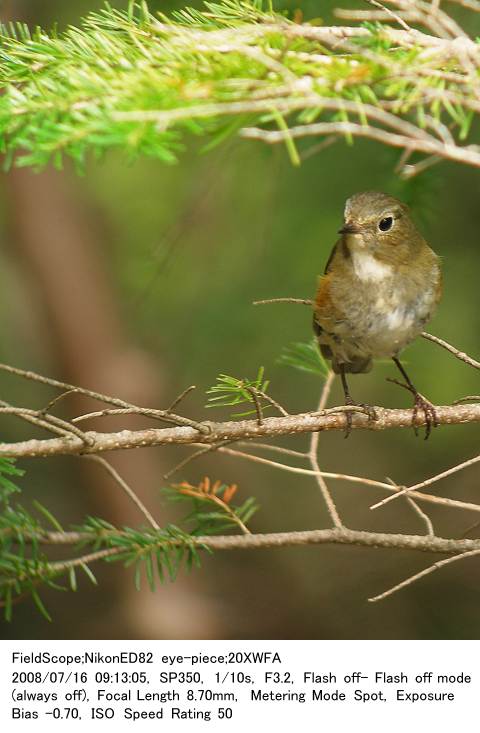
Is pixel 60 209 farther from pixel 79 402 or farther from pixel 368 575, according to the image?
pixel 368 575

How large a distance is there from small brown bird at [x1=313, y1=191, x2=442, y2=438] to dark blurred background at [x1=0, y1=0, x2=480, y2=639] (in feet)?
3.48

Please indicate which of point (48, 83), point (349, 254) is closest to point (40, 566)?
point (48, 83)

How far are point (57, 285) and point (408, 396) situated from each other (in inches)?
90.0

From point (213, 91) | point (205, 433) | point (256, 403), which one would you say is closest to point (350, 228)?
point (256, 403)

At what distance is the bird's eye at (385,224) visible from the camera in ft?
9.47

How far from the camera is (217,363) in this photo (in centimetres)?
462

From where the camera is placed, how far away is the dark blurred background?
427 cm

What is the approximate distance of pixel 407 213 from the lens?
2.92m

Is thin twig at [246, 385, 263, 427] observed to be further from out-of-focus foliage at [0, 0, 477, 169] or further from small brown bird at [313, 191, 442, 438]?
small brown bird at [313, 191, 442, 438]

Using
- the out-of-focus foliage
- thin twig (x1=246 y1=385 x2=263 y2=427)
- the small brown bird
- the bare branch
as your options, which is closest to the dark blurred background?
the small brown bird

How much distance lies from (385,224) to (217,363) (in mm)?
1879

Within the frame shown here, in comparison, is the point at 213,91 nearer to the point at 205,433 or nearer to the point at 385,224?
the point at 205,433
